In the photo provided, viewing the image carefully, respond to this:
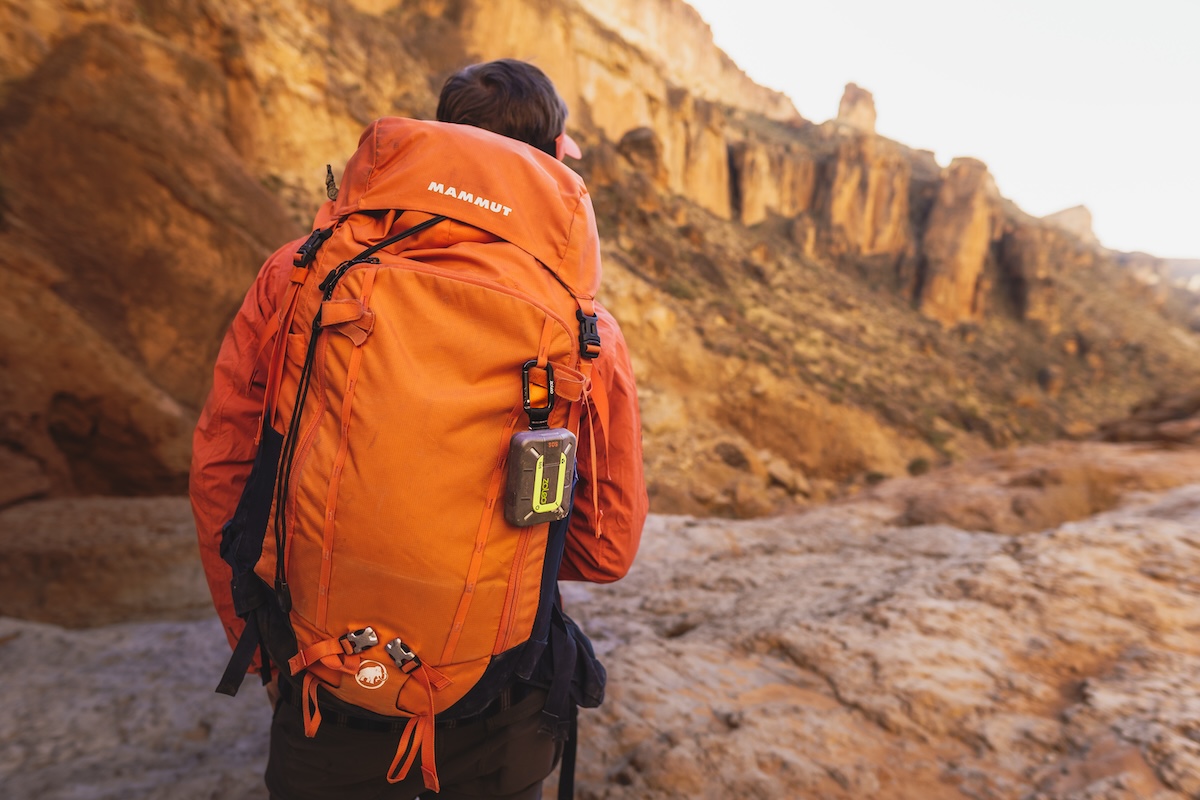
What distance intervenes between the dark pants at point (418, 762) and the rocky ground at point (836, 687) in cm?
64

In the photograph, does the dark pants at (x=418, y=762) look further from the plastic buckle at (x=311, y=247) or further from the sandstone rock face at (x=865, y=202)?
the sandstone rock face at (x=865, y=202)

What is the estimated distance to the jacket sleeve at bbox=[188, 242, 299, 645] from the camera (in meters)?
1.16

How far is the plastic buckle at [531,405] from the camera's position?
0.92 m

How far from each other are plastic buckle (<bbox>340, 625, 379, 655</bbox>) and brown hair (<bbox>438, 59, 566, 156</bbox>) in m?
1.00

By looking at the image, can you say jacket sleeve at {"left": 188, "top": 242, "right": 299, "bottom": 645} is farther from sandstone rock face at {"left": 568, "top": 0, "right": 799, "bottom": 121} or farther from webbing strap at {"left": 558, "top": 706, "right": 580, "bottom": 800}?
sandstone rock face at {"left": 568, "top": 0, "right": 799, "bottom": 121}

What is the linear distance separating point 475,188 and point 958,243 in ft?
143

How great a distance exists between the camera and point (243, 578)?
102 cm

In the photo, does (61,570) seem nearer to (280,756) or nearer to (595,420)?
(280,756)

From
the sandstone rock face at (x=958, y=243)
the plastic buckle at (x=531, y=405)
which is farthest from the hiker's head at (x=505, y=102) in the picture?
the sandstone rock face at (x=958, y=243)

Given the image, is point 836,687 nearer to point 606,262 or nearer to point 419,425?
point 419,425

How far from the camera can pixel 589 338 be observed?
980 mm

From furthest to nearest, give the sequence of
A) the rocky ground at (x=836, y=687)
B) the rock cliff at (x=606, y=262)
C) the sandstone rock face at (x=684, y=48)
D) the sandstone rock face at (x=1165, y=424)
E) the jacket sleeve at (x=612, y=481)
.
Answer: the sandstone rock face at (x=684, y=48), the sandstone rock face at (x=1165, y=424), the rock cliff at (x=606, y=262), the rocky ground at (x=836, y=687), the jacket sleeve at (x=612, y=481)

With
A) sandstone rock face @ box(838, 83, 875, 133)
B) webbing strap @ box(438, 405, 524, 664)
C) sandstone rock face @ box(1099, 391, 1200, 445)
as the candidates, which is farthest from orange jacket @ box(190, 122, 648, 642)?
sandstone rock face @ box(838, 83, 875, 133)

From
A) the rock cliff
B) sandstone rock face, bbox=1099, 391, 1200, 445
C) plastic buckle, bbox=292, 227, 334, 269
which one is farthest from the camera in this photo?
sandstone rock face, bbox=1099, 391, 1200, 445
